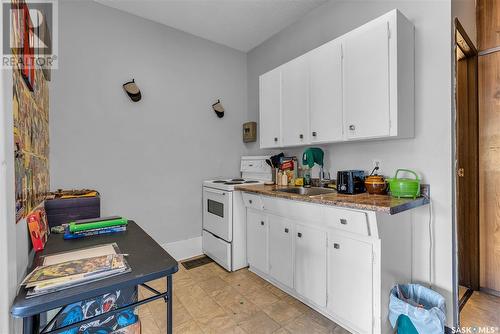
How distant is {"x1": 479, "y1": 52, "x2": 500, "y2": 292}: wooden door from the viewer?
2.17 meters

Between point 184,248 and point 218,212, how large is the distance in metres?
0.70

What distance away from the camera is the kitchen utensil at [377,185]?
1.92 metres

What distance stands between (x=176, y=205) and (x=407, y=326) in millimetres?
2500

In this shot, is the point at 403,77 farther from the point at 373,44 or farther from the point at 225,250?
the point at 225,250

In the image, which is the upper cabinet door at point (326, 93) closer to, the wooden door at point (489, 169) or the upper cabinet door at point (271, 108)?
the upper cabinet door at point (271, 108)

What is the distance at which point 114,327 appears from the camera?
1.19 metres

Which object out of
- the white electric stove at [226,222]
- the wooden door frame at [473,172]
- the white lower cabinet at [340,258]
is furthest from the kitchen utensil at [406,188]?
the white electric stove at [226,222]

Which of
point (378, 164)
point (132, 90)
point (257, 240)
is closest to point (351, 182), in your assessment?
point (378, 164)

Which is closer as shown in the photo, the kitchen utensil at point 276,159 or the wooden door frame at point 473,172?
the wooden door frame at point 473,172

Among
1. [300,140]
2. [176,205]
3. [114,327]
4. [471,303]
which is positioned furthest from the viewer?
[176,205]

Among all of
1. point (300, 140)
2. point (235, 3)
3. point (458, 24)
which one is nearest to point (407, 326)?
point (300, 140)

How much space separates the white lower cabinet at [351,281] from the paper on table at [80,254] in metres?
1.42

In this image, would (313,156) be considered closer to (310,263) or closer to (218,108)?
(310,263)

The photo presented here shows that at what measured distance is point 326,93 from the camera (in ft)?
7.20
